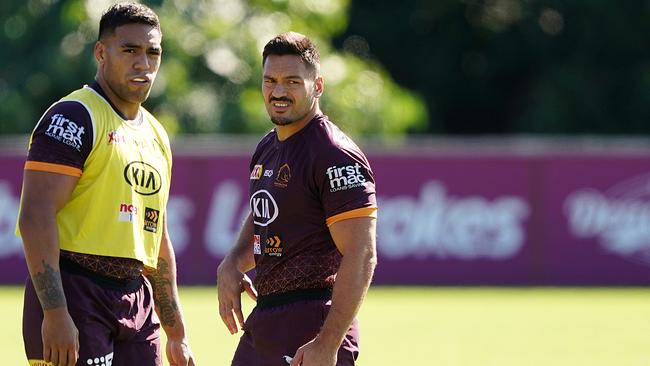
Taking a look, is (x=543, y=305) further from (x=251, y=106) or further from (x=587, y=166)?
(x=251, y=106)

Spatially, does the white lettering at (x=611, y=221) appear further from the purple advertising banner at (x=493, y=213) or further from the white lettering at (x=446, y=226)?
the white lettering at (x=446, y=226)

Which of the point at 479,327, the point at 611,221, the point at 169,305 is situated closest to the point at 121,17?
the point at 169,305

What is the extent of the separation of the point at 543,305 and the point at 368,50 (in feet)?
61.1

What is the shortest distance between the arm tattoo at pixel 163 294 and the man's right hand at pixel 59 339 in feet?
3.07

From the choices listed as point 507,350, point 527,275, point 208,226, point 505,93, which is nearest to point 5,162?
point 208,226

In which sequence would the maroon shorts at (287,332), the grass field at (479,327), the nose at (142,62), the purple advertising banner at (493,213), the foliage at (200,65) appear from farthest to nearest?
the foliage at (200,65) → the purple advertising banner at (493,213) → the grass field at (479,327) → the nose at (142,62) → the maroon shorts at (287,332)

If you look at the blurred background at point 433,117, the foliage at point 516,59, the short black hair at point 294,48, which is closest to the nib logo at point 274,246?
the short black hair at point 294,48

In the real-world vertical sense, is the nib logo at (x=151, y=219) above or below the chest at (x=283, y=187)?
below

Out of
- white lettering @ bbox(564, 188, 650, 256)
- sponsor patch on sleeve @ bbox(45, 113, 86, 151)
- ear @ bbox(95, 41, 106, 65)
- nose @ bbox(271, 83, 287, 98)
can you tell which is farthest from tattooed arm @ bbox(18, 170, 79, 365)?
white lettering @ bbox(564, 188, 650, 256)

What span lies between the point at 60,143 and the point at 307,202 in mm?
1073

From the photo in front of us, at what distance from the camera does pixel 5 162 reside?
19016mm

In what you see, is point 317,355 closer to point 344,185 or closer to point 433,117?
point 344,185

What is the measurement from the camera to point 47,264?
18.4 feet

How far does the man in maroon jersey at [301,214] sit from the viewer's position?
5.68 metres
